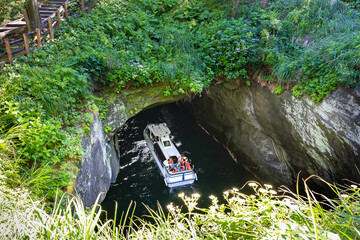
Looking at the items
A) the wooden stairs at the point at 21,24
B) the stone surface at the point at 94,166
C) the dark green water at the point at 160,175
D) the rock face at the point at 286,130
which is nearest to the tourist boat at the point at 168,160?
the dark green water at the point at 160,175

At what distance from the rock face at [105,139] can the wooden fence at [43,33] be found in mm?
2884

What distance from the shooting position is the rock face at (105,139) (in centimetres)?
682

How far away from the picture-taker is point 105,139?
8609 mm

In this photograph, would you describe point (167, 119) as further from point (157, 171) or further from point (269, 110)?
point (269, 110)

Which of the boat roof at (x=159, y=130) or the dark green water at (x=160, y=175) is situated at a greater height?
the boat roof at (x=159, y=130)

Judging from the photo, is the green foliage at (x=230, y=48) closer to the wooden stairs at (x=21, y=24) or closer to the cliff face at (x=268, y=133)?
the cliff face at (x=268, y=133)

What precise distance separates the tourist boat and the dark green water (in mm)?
385

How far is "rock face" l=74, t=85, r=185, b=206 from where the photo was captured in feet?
22.4

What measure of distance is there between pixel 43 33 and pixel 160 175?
7.39 meters

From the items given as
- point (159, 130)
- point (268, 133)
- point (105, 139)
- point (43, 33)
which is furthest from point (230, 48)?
point (43, 33)

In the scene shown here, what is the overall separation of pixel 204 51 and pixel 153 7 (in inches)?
156

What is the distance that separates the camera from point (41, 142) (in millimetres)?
5219

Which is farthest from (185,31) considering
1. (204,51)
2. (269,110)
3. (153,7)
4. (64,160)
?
(64,160)

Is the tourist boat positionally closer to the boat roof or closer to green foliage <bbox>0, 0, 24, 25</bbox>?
the boat roof
